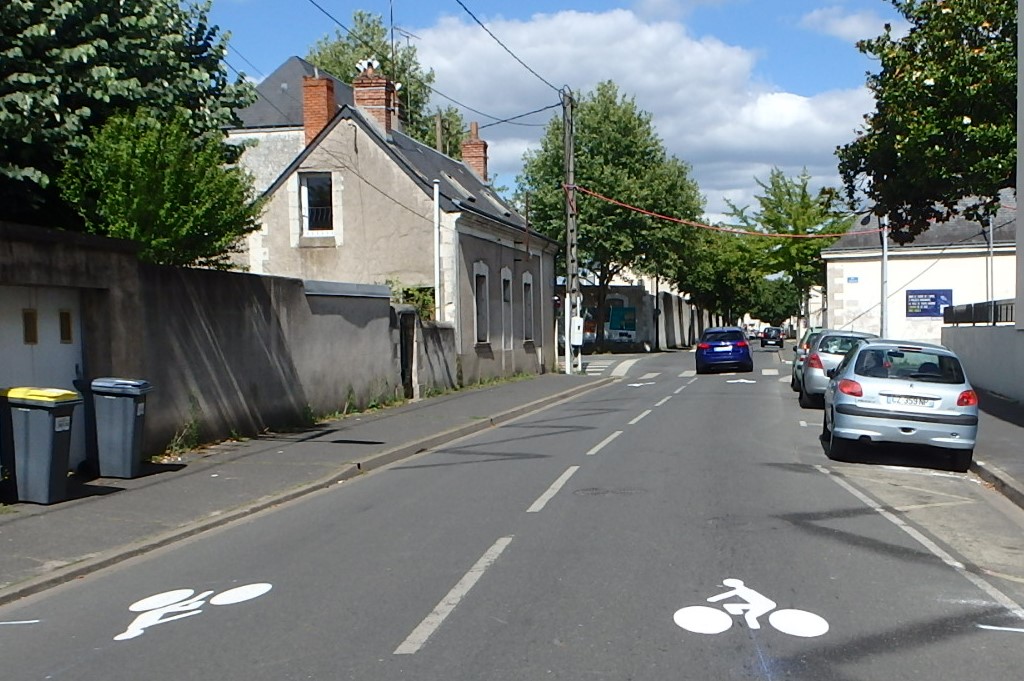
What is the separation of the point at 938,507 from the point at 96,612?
7736 millimetres

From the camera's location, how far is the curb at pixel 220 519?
7094mm

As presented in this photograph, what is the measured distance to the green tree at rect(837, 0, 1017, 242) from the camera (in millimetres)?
17453

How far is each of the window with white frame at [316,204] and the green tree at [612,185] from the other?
2396cm

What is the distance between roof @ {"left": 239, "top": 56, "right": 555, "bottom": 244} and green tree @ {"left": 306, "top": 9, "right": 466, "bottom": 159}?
30.7 feet

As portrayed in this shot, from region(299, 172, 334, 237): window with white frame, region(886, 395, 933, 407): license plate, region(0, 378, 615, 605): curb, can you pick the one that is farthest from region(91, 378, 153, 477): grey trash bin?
region(299, 172, 334, 237): window with white frame

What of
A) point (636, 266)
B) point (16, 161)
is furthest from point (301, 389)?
point (636, 266)

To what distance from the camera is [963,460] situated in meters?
12.6

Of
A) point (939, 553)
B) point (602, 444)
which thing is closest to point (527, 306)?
point (602, 444)

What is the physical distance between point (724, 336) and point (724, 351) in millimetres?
678

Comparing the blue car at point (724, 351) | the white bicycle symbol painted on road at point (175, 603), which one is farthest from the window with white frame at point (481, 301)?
the white bicycle symbol painted on road at point (175, 603)

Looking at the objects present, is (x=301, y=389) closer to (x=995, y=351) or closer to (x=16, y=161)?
(x=16, y=161)

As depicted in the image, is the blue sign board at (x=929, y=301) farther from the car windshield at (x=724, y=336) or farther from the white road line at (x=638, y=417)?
the white road line at (x=638, y=417)

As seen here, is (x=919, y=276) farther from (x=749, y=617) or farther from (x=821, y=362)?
(x=749, y=617)

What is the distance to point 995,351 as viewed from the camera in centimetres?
2311
